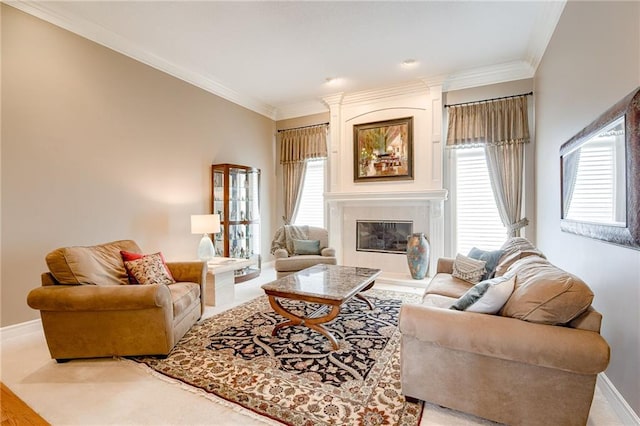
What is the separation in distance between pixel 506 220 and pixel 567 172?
180cm

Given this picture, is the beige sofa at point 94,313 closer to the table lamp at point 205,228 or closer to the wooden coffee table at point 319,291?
the wooden coffee table at point 319,291

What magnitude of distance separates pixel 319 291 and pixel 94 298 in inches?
67.6

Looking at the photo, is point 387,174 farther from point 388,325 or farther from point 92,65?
point 92,65

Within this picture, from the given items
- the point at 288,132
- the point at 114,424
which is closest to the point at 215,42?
the point at 288,132

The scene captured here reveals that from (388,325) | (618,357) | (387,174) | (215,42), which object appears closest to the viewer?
(618,357)

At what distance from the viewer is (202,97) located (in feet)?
15.2

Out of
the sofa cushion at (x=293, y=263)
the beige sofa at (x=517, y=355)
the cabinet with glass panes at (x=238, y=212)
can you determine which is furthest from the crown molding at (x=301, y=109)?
the beige sofa at (x=517, y=355)

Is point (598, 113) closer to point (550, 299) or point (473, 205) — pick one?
point (550, 299)

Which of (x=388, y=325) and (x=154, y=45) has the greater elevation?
(x=154, y=45)

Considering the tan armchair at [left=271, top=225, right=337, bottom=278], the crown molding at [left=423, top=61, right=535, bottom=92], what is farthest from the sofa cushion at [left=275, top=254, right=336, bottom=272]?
the crown molding at [left=423, top=61, right=535, bottom=92]

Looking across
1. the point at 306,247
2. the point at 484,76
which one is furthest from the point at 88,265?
the point at 484,76

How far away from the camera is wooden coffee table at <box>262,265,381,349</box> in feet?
8.13

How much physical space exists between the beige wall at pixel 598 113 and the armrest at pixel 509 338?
0.55 meters

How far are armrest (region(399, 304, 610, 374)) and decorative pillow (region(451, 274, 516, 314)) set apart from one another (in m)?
0.07
